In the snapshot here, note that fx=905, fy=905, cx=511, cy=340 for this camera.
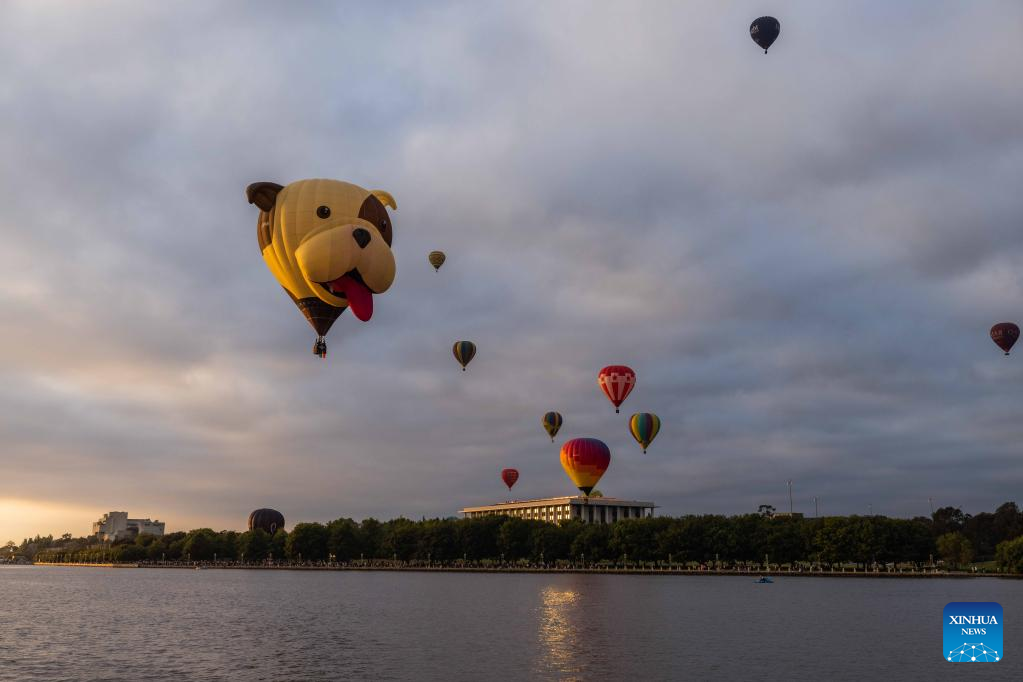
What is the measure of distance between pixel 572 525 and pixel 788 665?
481 feet

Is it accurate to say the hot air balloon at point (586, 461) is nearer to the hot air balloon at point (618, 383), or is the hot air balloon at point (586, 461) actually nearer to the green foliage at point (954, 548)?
the hot air balloon at point (618, 383)

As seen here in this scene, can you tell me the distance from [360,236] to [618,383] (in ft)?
262

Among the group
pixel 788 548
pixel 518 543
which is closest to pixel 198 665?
pixel 788 548

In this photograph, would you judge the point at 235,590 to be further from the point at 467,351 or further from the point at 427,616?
the point at 427,616

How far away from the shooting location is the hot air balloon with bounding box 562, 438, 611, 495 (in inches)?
6447

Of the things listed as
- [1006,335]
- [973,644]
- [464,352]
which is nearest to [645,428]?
[464,352]

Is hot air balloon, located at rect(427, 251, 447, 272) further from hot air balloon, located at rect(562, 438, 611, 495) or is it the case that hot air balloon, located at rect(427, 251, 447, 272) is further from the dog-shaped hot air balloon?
hot air balloon, located at rect(562, 438, 611, 495)

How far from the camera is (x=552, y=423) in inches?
6870

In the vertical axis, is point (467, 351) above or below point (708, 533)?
above

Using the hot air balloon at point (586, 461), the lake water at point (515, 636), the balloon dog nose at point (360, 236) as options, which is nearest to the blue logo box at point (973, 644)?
the lake water at point (515, 636)

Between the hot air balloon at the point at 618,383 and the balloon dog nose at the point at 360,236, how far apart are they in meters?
79.4

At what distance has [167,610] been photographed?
98.4 meters

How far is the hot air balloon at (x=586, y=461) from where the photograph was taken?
537 ft

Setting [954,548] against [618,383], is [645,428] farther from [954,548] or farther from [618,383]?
[954,548]
